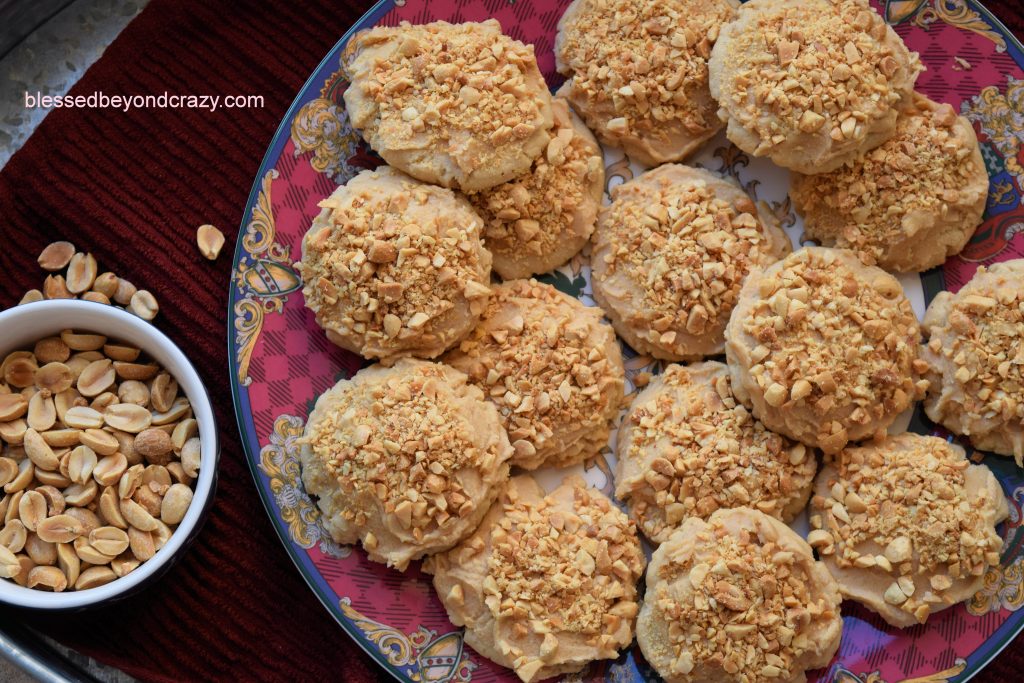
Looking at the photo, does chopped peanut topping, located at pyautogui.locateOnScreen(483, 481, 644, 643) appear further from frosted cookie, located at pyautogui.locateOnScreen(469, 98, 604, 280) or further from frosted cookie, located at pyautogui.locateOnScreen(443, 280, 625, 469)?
frosted cookie, located at pyautogui.locateOnScreen(469, 98, 604, 280)

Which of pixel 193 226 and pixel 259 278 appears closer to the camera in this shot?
pixel 259 278

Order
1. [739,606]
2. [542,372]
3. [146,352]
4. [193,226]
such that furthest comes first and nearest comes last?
[193,226]
[146,352]
[542,372]
[739,606]

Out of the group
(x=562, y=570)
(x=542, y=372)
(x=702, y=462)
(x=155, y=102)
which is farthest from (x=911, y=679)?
(x=155, y=102)

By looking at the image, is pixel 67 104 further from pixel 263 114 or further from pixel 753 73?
pixel 753 73

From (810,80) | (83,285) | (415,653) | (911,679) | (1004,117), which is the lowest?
(911,679)

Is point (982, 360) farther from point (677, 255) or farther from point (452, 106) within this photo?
point (452, 106)

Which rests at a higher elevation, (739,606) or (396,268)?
(396,268)

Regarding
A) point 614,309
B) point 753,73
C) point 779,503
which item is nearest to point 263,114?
point 614,309
